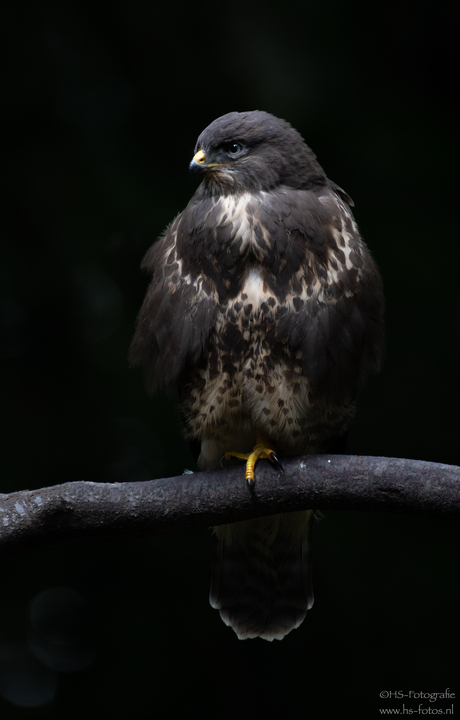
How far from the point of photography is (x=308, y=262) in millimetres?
2154

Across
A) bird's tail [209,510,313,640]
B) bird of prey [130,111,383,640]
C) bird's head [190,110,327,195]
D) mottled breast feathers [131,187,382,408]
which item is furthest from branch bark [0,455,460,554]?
bird's head [190,110,327,195]

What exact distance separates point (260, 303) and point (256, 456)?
1.50 feet

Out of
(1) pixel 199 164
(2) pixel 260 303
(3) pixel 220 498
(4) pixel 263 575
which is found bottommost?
(4) pixel 263 575

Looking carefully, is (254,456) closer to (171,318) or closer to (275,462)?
(275,462)

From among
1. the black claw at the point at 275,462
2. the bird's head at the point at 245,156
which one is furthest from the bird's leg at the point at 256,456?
the bird's head at the point at 245,156

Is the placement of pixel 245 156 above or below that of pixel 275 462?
above

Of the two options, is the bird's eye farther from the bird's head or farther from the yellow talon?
the yellow talon

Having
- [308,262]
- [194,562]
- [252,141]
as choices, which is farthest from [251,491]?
[194,562]

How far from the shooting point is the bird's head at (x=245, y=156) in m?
2.21

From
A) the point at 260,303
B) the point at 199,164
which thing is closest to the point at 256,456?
the point at 260,303

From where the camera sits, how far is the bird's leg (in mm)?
2115

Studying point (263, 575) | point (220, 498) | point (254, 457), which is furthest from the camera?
point (263, 575)

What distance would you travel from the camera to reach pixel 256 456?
2.21 metres

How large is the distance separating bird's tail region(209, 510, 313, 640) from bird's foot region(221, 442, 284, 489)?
1.37 ft
